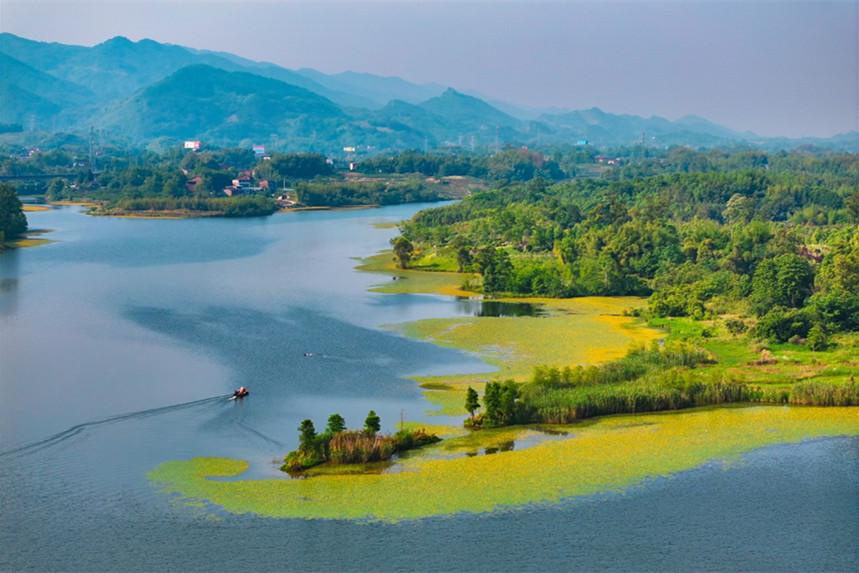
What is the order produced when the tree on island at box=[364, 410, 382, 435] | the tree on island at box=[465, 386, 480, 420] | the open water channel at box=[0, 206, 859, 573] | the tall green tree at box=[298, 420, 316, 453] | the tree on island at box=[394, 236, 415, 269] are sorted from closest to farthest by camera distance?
the open water channel at box=[0, 206, 859, 573]
the tall green tree at box=[298, 420, 316, 453]
the tree on island at box=[364, 410, 382, 435]
the tree on island at box=[465, 386, 480, 420]
the tree on island at box=[394, 236, 415, 269]

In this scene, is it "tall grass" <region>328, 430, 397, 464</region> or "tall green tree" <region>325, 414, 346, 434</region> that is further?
"tall green tree" <region>325, 414, 346, 434</region>

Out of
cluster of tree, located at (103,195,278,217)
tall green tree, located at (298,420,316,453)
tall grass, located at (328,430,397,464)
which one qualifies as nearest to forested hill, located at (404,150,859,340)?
tall grass, located at (328,430,397,464)

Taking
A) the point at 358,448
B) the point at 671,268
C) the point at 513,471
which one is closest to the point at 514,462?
the point at 513,471

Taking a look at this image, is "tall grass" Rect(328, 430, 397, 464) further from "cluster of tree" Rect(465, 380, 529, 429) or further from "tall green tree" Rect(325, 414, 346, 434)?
"cluster of tree" Rect(465, 380, 529, 429)

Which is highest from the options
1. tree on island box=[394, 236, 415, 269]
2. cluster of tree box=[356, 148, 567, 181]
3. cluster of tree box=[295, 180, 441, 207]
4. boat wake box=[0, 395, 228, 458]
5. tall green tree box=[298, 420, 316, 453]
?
cluster of tree box=[356, 148, 567, 181]

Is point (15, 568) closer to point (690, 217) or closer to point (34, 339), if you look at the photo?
point (34, 339)

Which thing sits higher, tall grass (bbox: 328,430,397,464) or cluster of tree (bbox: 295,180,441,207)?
cluster of tree (bbox: 295,180,441,207)

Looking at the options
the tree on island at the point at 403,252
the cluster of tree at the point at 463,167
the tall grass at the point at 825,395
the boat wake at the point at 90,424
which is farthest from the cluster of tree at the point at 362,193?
the tall grass at the point at 825,395
